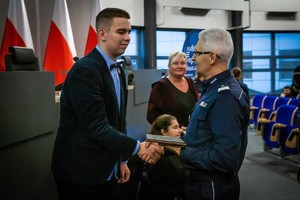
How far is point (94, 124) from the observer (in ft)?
4.86

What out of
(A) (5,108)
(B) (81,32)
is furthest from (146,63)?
(A) (5,108)

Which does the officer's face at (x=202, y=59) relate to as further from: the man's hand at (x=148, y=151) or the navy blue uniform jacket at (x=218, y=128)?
the man's hand at (x=148, y=151)

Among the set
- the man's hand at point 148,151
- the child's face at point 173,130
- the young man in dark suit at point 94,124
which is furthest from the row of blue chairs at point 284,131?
the young man in dark suit at point 94,124

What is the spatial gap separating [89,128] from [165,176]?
1226 millimetres

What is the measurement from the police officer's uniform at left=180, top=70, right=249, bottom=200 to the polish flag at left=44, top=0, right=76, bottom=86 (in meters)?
2.99

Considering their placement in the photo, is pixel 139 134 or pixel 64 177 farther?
pixel 139 134

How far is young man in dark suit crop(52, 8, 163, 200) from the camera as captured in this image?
1488 mm

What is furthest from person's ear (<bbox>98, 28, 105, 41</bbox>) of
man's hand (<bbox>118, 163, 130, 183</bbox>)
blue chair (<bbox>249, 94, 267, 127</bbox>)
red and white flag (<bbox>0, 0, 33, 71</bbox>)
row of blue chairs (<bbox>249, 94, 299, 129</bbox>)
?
blue chair (<bbox>249, 94, 267, 127</bbox>)

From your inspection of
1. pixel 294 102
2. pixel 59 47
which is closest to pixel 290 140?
pixel 294 102

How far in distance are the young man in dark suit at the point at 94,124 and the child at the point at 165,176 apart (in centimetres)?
91

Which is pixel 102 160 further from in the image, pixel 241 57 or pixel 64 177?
pixel 241 57

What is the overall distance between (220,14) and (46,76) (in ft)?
24.0

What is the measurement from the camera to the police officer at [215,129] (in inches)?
56.7

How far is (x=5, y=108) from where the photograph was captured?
1799 millimetres
